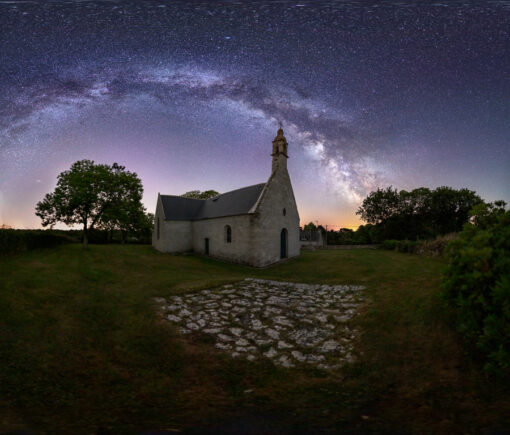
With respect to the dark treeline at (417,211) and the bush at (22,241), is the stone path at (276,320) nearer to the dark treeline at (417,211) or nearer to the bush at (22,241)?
the bush at (22,241)

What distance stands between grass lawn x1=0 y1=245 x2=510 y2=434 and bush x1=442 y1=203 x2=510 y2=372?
58cm

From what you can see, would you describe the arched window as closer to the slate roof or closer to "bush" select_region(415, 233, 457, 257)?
the slate roof

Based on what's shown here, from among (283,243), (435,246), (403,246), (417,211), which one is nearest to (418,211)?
(417,211)

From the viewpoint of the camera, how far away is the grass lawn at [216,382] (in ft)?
10.0

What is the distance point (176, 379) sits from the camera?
4.45 metres

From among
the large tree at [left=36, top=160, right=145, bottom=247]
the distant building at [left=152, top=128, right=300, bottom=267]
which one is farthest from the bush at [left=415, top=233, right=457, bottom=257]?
the large tree at [left=36, top=160, right=145, bottom=247]

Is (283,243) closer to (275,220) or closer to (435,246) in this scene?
(275,220)

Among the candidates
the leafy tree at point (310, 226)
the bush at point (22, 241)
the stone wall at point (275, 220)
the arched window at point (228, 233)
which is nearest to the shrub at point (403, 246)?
the stone wall at point (275, 220)

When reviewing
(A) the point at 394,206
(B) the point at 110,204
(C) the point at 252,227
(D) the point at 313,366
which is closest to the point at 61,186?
(B) the point at 110,204

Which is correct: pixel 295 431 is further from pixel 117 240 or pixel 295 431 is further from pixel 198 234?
pixel 117 240

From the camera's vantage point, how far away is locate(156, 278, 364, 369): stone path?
5.45 meters

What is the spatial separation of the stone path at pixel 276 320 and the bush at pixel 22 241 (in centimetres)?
1800

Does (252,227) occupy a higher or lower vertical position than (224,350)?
higher

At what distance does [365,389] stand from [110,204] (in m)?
30.5
